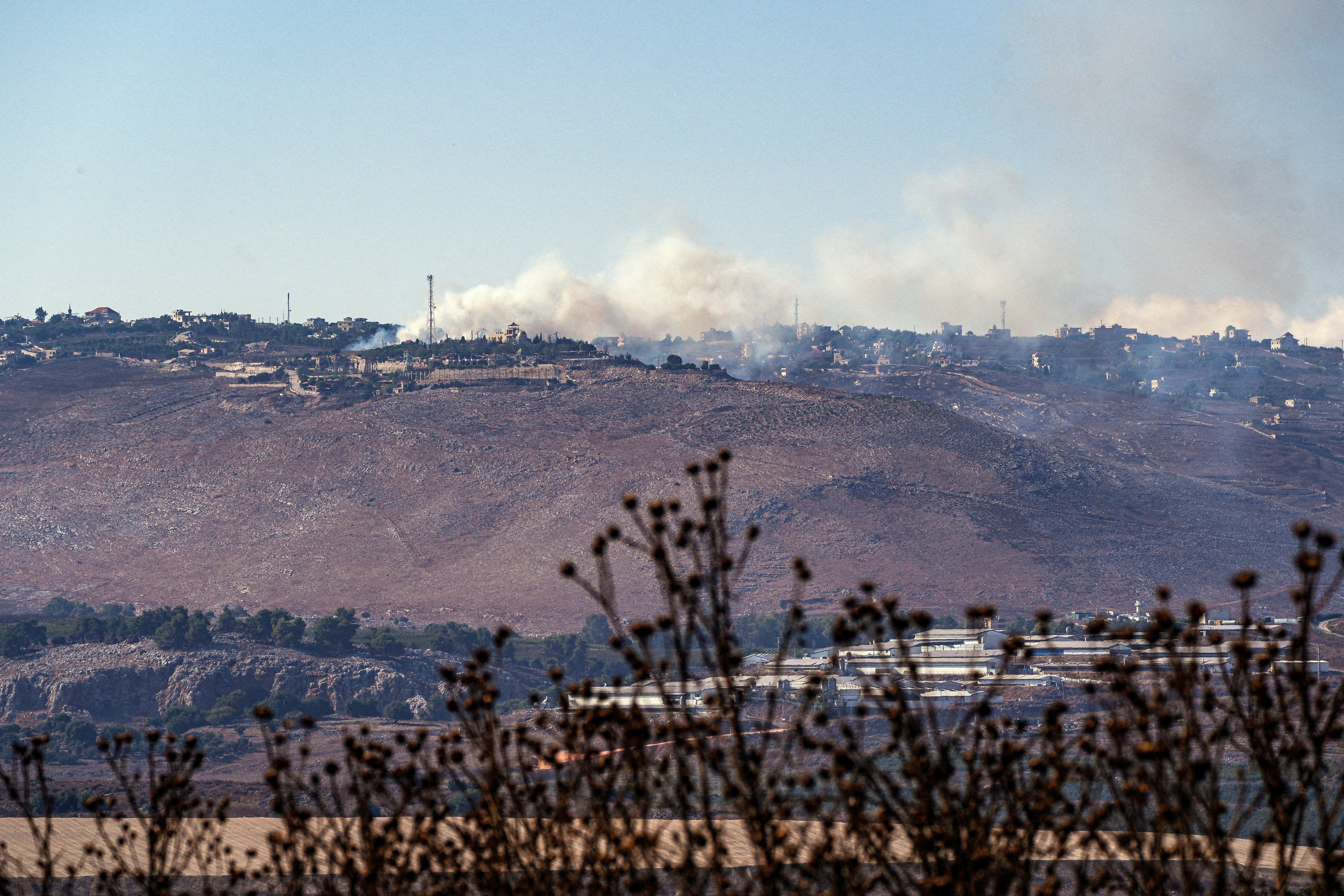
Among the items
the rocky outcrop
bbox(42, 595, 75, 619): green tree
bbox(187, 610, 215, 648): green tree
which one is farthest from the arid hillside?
the rocky outcrop

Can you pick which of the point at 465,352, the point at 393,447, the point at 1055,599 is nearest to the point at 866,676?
the point at 1055,599

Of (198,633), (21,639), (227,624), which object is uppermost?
(198,633)

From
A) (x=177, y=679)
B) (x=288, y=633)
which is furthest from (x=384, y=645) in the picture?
(x=177, y=679)

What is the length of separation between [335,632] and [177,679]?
32.7ft

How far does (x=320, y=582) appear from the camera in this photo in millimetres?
111438

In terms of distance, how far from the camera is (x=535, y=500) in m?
124

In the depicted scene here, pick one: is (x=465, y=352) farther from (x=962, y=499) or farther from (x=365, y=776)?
(x=365, y=776)

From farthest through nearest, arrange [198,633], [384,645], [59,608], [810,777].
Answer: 1. [59,608]
2. [384,645]
3. [198,633]
4. [810,777]

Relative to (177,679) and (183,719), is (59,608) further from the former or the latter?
(183,719)

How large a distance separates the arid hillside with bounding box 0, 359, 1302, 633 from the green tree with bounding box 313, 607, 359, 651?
10238 millimetres

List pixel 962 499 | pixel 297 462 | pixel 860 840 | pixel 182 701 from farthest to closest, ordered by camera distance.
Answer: pixel 297 462, pixel 962 499, pixel 182 701, pixel 860 840

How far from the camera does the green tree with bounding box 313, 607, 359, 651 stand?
303ft

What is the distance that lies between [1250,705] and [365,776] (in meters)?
4.35

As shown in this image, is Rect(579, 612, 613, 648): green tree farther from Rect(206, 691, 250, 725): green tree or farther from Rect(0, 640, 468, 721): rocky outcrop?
Rect(206, 691, 250, 725): green tree
